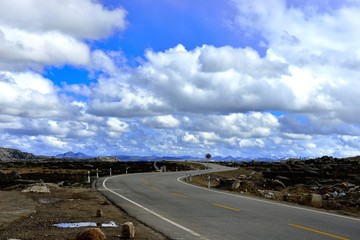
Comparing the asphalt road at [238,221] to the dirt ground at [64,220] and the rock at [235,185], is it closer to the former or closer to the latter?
the dirt ground at [64,220]

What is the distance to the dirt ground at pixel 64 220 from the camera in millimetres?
10847

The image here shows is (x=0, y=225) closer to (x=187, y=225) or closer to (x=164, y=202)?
(x=187, y=225)

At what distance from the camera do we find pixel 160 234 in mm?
11344

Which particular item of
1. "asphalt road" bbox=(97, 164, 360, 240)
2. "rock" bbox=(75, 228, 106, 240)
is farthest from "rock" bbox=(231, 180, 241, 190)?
"rock" bbox=(75, 228, 106, 240)

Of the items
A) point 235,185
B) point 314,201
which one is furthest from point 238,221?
point 235,185

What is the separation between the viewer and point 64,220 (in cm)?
1371

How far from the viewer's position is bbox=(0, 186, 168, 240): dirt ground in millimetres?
10847

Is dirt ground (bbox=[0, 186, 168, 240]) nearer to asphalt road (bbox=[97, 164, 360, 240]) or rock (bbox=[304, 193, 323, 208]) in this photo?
asphalt road (bbox=[97, 164, 360, 240])

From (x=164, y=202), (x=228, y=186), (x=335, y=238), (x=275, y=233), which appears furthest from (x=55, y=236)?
(x=228, y=186)

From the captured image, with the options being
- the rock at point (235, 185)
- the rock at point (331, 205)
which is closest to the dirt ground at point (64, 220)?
the rock at point (331, 205)

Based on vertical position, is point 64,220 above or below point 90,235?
below

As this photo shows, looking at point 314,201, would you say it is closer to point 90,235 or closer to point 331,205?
point 331,205

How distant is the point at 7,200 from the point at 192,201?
806cm

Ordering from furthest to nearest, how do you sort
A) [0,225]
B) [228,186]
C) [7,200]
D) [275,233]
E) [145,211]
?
[228,186], [7,200], [145,211], [0,225], [275,233]
